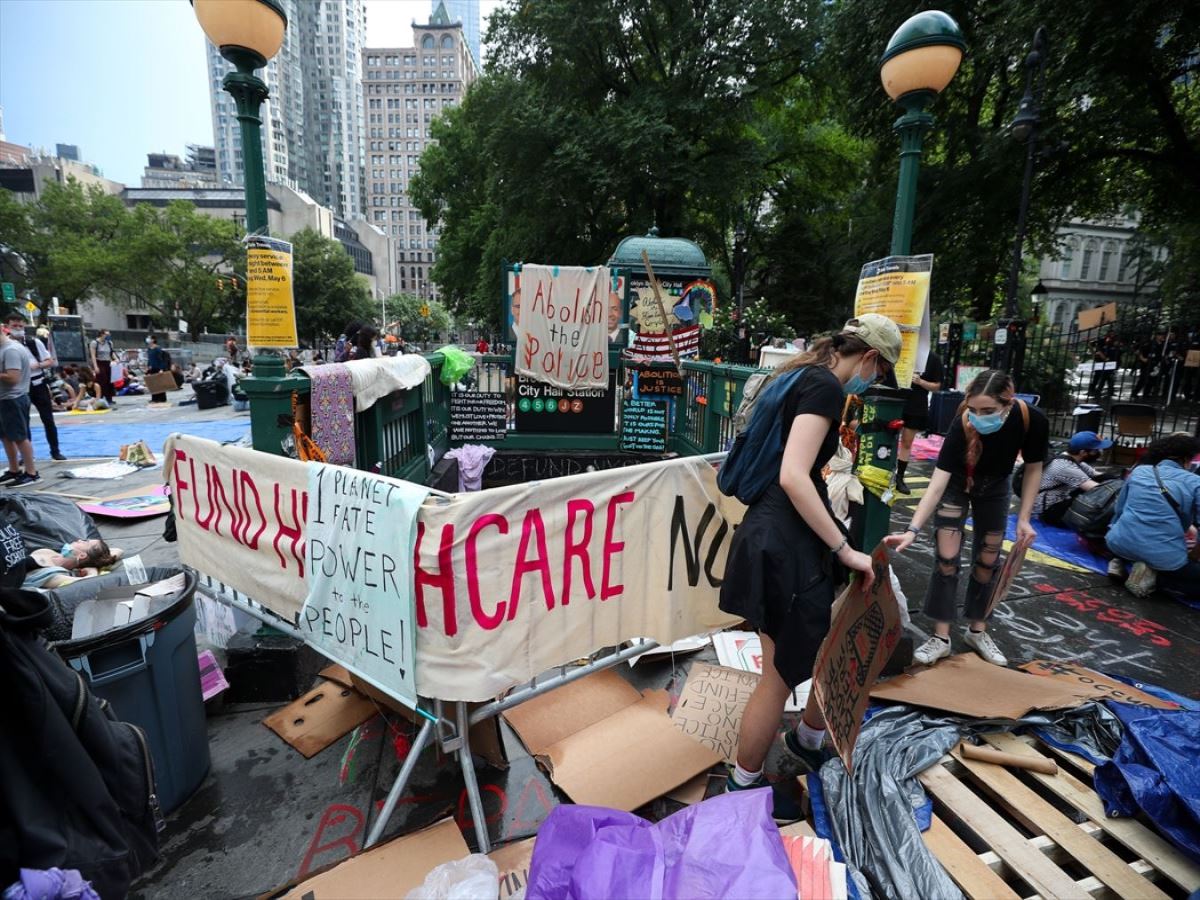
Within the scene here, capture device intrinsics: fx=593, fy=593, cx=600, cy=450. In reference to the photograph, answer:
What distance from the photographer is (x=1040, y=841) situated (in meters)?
2.19

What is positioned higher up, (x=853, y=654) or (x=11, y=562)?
(x=11, y=562)

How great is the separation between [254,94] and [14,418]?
6.44m

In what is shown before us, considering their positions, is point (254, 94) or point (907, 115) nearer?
point (254, 94)

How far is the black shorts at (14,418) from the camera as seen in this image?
7254 mm

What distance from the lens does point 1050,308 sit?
51.3m

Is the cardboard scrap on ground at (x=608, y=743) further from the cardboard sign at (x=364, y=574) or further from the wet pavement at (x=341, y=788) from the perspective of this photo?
the cardboard sign at (x=364, y=574)

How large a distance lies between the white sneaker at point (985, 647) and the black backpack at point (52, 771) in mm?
4141

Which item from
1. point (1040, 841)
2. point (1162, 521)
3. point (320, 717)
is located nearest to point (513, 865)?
point (320, 717)

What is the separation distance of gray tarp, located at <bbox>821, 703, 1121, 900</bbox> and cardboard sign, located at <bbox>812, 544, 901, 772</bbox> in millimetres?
192

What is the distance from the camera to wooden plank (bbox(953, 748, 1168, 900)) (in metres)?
2.00

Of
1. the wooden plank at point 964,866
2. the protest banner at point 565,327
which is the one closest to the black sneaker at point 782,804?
the wooden plank at point 964,866

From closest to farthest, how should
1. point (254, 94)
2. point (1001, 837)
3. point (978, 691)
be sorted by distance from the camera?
point (1001, 837)
point (978, 691)
point (254, 94)

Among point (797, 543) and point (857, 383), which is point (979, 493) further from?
point (797, 543)

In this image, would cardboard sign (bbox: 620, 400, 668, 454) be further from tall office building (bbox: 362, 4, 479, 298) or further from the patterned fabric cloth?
tall office building (bbox: 362, 4, 479, 298)
